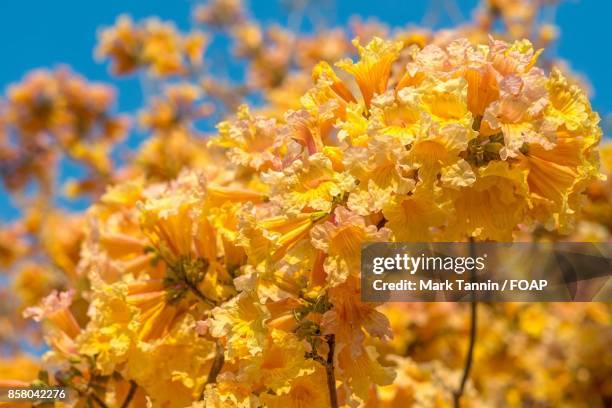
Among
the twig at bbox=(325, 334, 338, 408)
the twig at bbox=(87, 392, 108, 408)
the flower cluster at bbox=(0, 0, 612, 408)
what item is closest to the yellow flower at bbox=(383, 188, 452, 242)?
the flower cluster at bbox=(0, 0, 612, 408)

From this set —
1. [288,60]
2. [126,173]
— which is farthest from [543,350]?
[288,60]

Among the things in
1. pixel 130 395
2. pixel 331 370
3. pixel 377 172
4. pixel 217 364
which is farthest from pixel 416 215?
pixel 130 395

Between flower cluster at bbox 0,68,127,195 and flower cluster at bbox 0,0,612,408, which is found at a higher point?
flower cluster at bbox 0,68,127,195

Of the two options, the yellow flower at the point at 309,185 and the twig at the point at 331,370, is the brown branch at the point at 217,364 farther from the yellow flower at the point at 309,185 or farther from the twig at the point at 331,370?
the yellow flower at the point at 309,185

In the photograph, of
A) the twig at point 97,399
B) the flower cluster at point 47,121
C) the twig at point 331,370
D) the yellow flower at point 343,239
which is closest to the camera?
the yellow flower at point 343,239

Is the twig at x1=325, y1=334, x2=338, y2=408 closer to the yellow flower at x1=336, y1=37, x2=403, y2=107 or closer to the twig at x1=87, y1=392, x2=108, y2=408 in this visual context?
the yellow flower at x1=336, y1=37, x2=403, y2=107

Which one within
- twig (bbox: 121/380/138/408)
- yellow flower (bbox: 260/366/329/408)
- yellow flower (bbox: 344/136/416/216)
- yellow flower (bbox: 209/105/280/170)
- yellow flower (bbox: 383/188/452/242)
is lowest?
yellow flower (bbox: 260/366/329/408)

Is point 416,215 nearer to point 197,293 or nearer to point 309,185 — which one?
point 309,185

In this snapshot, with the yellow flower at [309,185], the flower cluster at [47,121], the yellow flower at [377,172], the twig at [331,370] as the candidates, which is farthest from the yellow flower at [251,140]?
the flower cluster at [47,121]

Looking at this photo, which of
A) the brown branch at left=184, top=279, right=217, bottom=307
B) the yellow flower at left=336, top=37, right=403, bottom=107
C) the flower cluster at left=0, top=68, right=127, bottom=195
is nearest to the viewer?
the yellow flower at left=336, top=37, right=403, bottom=107

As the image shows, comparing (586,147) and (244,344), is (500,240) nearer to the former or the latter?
(586,147)
